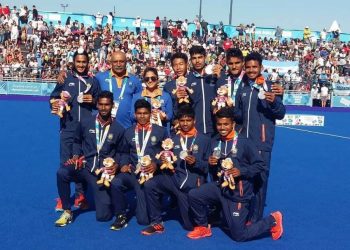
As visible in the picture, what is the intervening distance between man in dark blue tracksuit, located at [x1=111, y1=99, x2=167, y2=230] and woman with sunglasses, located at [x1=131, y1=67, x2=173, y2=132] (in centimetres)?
21

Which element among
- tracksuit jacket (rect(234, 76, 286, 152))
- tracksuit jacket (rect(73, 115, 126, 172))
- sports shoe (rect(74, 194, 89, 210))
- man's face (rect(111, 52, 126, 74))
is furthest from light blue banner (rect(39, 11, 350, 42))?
tracksuit jacket (rect(234, 76, 286, 152))

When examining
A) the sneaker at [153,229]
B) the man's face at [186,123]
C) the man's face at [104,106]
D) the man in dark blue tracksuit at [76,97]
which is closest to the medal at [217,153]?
the man's face at [186,123]

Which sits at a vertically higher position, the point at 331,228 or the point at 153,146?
the point at 153,146

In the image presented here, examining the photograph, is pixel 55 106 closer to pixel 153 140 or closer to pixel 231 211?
pixel 153 140

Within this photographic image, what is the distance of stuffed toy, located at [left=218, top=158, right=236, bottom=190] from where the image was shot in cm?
550

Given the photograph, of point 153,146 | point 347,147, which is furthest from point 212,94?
point 347,147

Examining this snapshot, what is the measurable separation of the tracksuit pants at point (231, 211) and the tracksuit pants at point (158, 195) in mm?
200

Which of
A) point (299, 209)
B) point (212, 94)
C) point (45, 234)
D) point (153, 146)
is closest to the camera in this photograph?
point (45, 234)

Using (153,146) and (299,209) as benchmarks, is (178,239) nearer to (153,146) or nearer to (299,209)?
(153,146)

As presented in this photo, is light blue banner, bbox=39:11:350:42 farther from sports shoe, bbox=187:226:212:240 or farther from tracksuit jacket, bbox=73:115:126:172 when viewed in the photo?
sports shoe, bbox=187:226:212:240

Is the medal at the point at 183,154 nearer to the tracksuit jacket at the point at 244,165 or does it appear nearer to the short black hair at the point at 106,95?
the tracksuit jacket at the point at 244,165

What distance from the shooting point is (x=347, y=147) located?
44.9 feet

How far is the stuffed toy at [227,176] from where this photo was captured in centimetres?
550

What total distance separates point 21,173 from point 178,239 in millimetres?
4016
